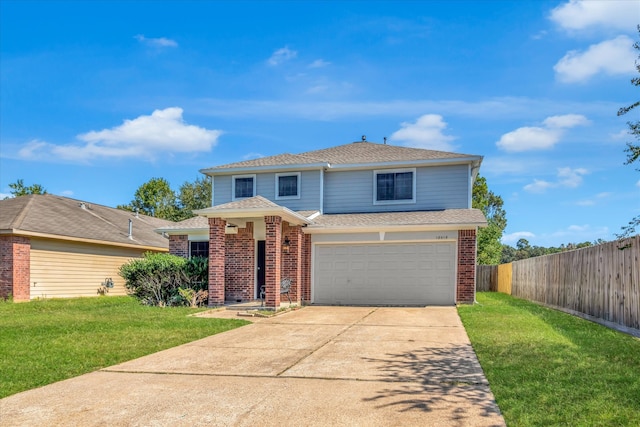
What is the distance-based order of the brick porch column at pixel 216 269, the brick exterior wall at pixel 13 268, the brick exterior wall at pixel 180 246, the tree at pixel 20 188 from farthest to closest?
1. the tree at pixel 20 188
2. the brick exterior wall at pixel 180 246
3. the brick exterior wall at pixel 13 268
4. the brick porch column at pixel 216 269

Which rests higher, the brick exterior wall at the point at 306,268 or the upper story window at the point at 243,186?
the upper story window at the point at 243,186

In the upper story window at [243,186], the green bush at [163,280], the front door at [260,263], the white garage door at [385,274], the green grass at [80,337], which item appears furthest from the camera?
the upper story window at [243,186]

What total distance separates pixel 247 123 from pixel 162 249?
8.19m

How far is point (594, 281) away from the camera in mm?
10906

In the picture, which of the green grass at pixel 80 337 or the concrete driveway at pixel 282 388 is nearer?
the concrete driveway at pixel 282 388

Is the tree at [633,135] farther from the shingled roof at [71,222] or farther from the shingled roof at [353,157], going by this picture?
the shingled roof at [71,222]

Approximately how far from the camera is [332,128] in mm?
23609

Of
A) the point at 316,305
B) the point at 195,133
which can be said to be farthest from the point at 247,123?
the point at 195,133

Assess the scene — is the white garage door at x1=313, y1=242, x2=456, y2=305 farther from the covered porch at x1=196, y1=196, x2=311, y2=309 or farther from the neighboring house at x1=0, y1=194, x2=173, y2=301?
the neighboring house at x1=0, y1=194, x2=173, y2=301

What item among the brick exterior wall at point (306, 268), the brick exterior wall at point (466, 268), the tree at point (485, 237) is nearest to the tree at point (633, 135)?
the brick exterior wall at point (466, 268)

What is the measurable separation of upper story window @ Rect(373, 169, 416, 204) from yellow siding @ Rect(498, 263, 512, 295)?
29.8 feet

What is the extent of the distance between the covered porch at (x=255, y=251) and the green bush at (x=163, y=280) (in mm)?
964

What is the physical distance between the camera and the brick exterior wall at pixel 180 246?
17859mm

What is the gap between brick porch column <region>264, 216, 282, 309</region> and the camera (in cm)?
1358
